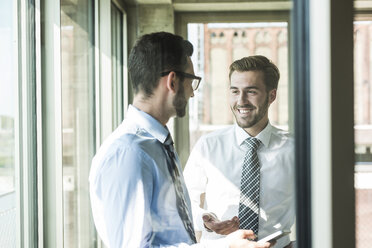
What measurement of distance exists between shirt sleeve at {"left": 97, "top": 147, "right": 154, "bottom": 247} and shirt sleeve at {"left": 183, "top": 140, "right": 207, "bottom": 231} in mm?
245

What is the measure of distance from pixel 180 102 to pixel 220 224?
1.42 ft

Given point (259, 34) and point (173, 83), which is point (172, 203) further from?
point (259, 34)

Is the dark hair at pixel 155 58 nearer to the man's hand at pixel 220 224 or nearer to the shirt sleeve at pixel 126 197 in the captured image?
the shirt sleeve at pixel 126 197

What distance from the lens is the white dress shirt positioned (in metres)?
1.26

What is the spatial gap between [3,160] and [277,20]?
1.11m

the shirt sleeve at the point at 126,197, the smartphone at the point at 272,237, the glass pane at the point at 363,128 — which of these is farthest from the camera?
the smartphone at the point at 272,237

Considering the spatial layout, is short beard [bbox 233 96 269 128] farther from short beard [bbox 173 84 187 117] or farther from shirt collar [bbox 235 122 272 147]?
short beard [bbox 173 84 187 117]

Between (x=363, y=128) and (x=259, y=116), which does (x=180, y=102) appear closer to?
(x=259, y=116)

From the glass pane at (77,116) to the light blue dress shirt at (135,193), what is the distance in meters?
0.82

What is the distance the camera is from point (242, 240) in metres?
1.25

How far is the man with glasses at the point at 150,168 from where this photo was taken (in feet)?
3.56

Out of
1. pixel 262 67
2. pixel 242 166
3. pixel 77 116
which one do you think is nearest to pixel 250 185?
pixel 242 166

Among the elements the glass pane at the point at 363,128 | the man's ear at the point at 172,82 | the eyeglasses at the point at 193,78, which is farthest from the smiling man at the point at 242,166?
the glass pane at the point at 363,128

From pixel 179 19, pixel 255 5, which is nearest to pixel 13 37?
pixel 179 19
